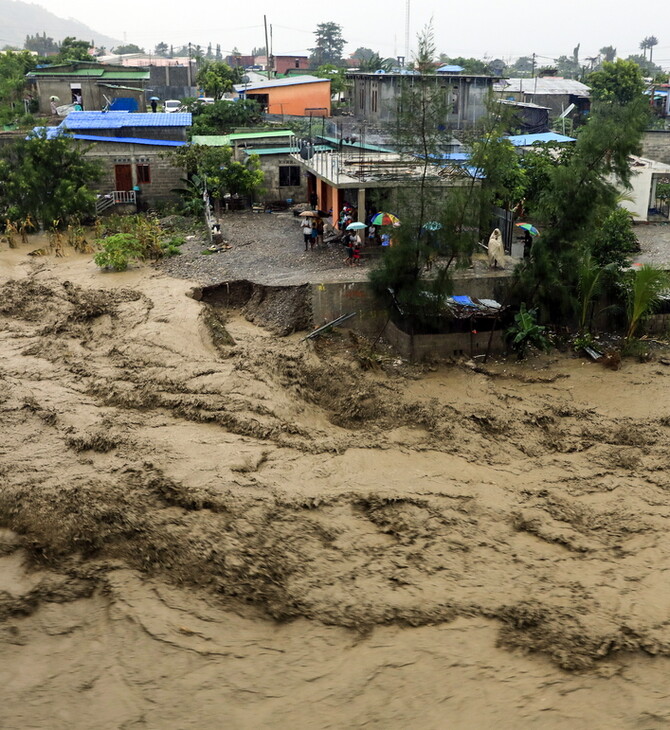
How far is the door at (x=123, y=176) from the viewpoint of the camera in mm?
25172

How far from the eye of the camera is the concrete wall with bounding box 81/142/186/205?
82.1 feet

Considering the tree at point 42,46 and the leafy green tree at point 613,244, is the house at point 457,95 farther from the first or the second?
the tree at point 42,46

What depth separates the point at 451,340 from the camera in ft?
53.2

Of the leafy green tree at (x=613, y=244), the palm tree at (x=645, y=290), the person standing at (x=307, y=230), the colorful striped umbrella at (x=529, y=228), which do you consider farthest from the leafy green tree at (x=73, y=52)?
the palm tree at (x=645, y=290)

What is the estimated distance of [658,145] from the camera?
32.0 metres

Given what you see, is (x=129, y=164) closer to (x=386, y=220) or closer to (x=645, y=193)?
(x=386, y=220)

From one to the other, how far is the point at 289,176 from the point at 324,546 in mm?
18098

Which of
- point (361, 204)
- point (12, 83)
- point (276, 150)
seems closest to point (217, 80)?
point (12, 83)

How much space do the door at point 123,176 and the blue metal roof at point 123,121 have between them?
1.76 meters

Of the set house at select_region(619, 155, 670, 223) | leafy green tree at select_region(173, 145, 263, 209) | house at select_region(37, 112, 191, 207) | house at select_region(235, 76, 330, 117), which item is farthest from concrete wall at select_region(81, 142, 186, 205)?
house at select_region(235, 76, 330, 117)

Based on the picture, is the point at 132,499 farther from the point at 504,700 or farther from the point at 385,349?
the point at 385,349

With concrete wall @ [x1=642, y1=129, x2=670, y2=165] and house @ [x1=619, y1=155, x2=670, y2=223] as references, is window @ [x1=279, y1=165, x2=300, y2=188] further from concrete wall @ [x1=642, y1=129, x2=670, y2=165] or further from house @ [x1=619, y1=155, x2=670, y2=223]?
concrete wall @ [x1=642, y1=129, x2=670, y2=165]

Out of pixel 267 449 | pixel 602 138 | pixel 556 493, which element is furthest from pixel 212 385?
pixel 602 138

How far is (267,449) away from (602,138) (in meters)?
8.65
